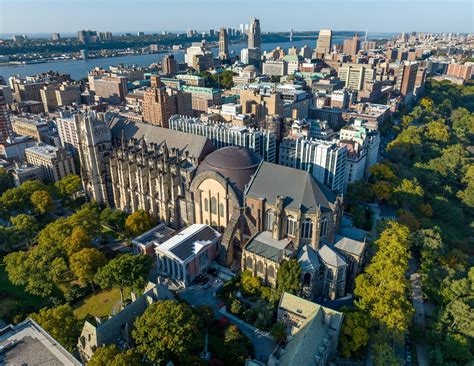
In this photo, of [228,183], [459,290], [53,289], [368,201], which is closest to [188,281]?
[228,183]

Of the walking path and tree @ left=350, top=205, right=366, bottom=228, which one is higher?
tree @ left=350, top=205, right=366, bottom=228

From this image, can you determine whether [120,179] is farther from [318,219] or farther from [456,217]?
[456,217]

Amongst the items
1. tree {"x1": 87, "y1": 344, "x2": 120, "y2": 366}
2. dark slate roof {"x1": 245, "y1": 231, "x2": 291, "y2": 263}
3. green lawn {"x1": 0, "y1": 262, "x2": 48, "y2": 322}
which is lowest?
green lawn {"x1": 0, "y1": 262, "x2": 48, "y2": 322}

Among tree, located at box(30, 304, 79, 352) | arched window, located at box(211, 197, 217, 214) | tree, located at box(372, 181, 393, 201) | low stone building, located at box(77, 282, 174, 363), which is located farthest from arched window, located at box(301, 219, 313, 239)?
tree, located at box(30, 304, 79, 352)

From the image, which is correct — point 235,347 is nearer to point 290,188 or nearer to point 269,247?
point 269,247

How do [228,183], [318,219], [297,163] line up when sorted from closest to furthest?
[318,219], [228,183], [297,163]

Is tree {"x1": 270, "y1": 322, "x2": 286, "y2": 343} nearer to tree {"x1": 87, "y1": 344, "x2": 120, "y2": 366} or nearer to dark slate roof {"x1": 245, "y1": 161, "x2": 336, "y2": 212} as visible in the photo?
dark slate roof {"x1": 245, "y1": 161, "x2": 336, "y2": 212}

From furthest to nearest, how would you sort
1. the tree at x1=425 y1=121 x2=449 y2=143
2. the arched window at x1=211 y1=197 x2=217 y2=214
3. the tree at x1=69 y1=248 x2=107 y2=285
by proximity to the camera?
the tree at x1=425 y1=121 x2=449 y2=143, the arched window at x1=211 y1=197 x2=217 y2=214, the tree at x1=69 y1=248 x2=107 y2=285

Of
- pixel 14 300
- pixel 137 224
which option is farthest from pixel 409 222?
pixel 14 300
